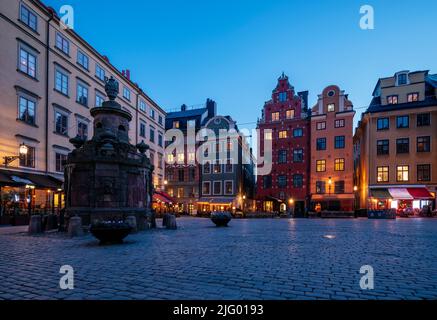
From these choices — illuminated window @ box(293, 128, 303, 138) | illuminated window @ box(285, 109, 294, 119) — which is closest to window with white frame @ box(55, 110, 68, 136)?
illuminated window @ box(285, 109, 294, 119)

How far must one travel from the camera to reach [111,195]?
15.6m

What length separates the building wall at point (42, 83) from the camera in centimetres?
2284

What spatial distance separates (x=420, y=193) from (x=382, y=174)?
15.2ft

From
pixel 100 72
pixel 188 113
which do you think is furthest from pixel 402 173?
pixel 100 72

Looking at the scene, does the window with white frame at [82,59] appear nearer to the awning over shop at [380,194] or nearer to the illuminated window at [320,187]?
the illuminated window at [320,187]

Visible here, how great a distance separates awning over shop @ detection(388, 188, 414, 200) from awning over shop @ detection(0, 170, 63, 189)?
36708mm

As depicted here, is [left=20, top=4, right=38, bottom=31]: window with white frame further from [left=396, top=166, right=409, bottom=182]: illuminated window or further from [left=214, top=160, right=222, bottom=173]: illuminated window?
Result: [left=396, top=166, right=409, bottom=182]: illuminated window

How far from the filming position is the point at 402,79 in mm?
37938

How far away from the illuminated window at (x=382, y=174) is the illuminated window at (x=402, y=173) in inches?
49.3

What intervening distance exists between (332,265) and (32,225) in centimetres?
1515

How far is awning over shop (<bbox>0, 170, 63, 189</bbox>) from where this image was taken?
20.9 meters

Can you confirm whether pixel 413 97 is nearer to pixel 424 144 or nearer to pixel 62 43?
pixel 424 144

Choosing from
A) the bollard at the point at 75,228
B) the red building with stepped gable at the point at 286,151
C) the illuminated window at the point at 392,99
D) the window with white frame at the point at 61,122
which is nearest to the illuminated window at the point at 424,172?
the illuminated window at the point at 392,99
